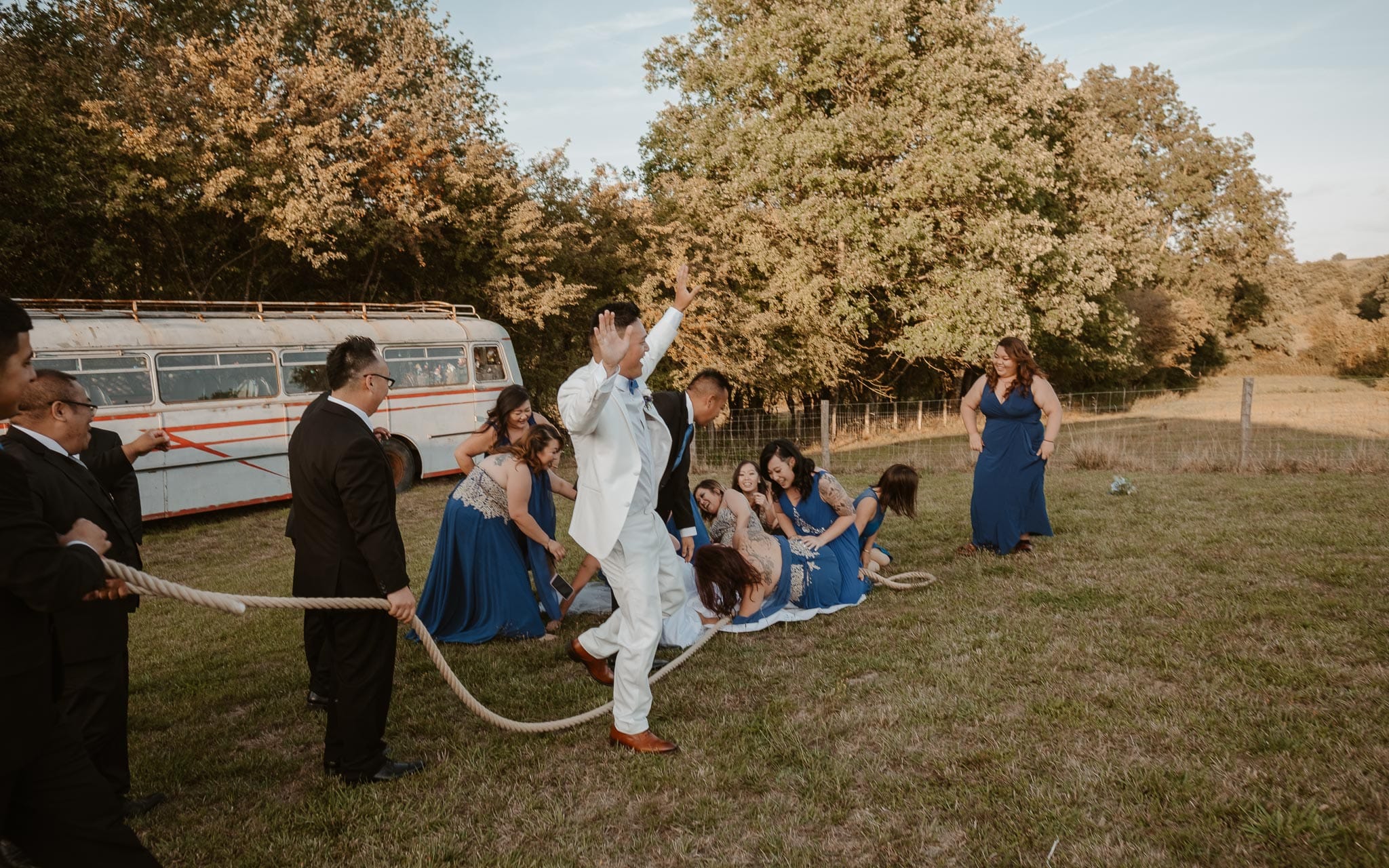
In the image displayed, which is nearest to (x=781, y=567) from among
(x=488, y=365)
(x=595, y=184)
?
(x=488, y=365)

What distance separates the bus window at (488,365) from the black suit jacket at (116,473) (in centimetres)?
1122

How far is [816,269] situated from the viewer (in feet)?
71.7

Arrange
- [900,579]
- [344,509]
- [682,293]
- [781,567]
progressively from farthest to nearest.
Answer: [900,579], [781,567], [682,293], [344,509]

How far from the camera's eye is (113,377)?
39.4 ft

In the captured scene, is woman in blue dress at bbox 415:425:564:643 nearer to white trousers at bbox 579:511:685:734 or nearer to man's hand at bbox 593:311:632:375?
white trousers at bbox 579:511:685:734

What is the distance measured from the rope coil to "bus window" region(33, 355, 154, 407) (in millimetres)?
9407

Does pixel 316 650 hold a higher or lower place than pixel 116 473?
lower

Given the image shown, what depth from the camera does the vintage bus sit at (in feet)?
39.2

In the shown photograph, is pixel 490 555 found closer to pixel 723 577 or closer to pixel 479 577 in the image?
pixel 479 577

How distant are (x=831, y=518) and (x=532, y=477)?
2445 millimetres

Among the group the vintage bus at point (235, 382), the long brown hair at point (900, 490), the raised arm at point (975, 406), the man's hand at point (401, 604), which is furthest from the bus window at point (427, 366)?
the man's hand at point (401, 604)

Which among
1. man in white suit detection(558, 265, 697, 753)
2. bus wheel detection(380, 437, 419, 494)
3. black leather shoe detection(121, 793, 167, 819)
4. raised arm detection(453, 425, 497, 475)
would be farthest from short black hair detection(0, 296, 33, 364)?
bus wheel detection(380, 437, 419, 494)

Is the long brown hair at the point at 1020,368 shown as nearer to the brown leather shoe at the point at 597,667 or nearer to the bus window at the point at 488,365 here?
the brown leather shoe at the point at 597,667

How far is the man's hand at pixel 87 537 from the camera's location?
2.69 metres
